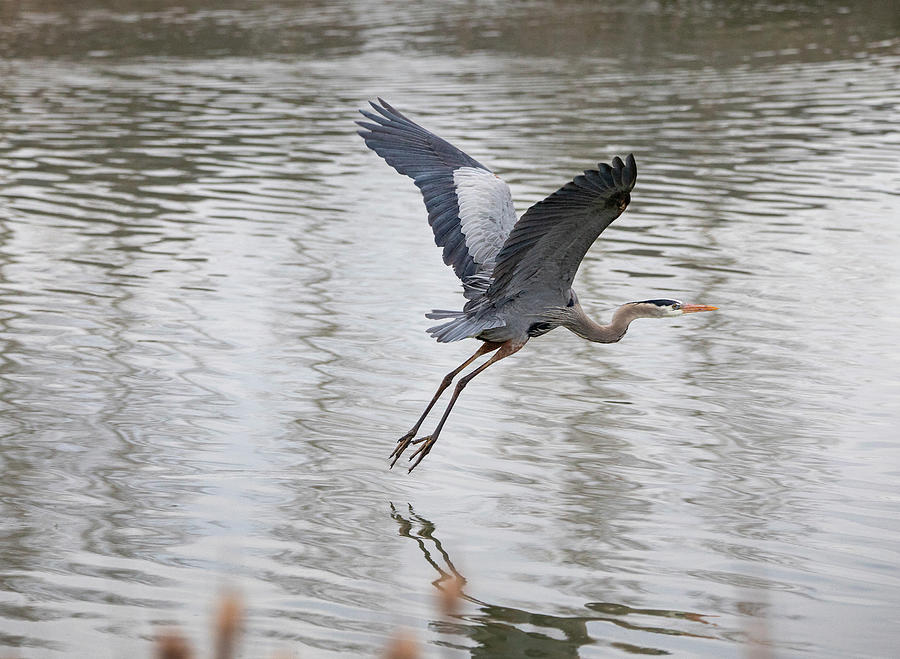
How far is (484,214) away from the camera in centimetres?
694

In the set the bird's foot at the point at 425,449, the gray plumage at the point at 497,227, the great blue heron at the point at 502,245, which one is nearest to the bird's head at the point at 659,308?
the great blue heron at the point at 502,245

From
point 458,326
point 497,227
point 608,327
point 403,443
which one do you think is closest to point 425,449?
point 403,443

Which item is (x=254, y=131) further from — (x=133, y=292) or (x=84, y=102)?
(x=133, y=292)

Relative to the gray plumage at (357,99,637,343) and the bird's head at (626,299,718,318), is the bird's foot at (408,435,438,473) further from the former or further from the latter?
the bird's head at (626,299,718,318)

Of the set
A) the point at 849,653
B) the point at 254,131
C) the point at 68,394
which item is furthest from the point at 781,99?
the point at 849,653

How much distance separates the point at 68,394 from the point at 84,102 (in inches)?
465

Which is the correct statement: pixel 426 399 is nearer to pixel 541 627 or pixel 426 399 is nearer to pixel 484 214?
pixel 484 214

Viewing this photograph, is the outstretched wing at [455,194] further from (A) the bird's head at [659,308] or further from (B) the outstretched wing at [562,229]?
(A) the bird's head at [659,308]

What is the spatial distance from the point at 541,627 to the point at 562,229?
1820 millimetres

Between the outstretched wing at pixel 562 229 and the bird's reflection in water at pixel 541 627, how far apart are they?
5.24ft

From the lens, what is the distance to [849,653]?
15.6 feet

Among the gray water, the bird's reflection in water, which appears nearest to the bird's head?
the gray water

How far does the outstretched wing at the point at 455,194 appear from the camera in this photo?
6871mm

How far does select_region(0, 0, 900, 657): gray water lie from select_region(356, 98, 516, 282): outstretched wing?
0.96 metres
